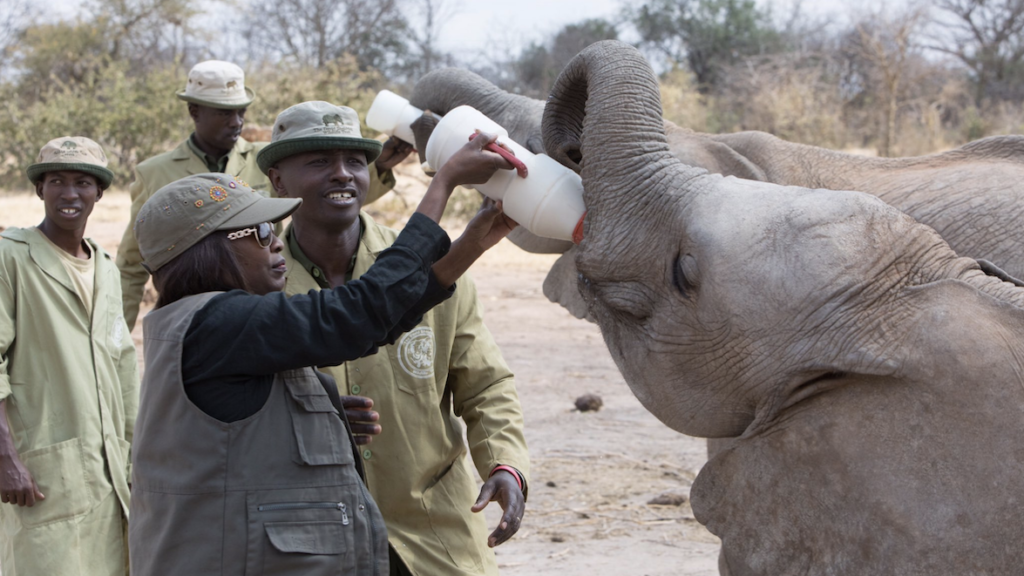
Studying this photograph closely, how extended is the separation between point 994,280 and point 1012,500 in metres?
0.44

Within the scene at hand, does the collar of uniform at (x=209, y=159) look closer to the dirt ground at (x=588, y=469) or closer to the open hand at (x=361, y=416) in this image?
the dirt ground at (x=588, y=469)

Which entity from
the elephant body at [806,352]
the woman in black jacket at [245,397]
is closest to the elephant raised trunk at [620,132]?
the elephant body at [806,352]

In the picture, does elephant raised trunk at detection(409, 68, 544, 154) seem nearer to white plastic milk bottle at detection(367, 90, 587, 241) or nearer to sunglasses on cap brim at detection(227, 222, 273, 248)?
white plastic milk bottle at detection(367, 90, 587, 241)

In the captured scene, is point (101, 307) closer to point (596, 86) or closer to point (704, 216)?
point (596, 86)

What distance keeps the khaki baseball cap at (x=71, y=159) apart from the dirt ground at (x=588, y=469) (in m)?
2.33

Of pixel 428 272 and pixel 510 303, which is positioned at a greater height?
pixel 428 272

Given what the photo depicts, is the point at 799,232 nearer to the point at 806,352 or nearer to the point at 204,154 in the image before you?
the point at 806,352

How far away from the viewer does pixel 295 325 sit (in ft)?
6.83

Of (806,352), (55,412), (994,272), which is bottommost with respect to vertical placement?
(55,412)

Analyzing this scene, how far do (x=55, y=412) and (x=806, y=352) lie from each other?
2.52 meters

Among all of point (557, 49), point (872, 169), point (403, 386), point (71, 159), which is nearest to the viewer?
point (403, 386)

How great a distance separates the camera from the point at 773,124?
2377cm

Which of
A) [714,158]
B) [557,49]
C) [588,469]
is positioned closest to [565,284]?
[714,158]

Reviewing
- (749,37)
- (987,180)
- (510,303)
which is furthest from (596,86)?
(749,37)
